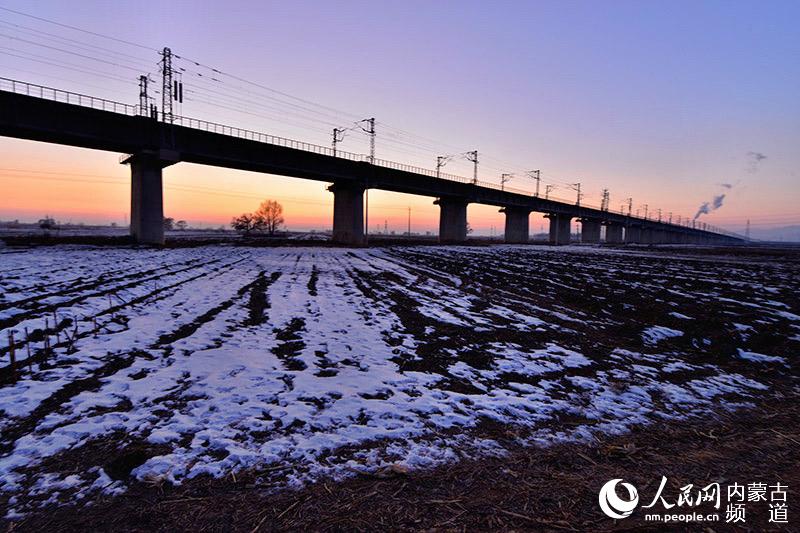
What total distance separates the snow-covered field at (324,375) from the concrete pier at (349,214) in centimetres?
3885

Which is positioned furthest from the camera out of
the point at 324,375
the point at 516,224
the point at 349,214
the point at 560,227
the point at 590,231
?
the point at 590,231

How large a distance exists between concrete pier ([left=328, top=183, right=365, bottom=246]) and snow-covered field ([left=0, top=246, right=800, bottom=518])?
38.8 m

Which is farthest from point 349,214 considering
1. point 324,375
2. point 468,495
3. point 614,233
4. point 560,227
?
point 614,233

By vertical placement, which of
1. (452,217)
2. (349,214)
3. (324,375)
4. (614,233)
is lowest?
(324,375)

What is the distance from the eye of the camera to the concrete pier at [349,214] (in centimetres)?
5188

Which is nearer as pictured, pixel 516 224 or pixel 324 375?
pixel 324 375

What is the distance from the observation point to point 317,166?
47406mm

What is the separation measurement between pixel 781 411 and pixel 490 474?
4.97 m

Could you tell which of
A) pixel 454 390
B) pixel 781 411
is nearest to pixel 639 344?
pixel 781 411

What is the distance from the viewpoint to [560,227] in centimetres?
10262

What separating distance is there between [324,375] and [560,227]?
10815 centimetres

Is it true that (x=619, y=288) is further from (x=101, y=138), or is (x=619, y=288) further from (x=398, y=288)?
(x=101, y=138)

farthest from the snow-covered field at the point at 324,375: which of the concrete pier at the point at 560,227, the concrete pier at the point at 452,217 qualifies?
the concrete pier at the point at 560,227

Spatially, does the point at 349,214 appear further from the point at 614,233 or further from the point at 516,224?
the point at 614,233
